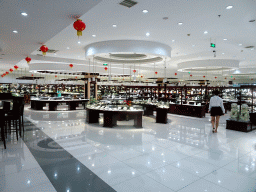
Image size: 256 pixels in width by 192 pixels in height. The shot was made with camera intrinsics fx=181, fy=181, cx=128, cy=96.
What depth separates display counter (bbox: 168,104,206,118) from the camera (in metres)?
10.5

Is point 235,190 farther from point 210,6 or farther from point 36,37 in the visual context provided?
point 36,37

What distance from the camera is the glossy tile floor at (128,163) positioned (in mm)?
2994

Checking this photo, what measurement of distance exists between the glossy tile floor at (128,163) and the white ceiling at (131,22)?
9.90ft

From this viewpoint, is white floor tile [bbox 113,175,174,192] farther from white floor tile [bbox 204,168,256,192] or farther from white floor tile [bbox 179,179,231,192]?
white floor tile [bbox 204,168,256,192]

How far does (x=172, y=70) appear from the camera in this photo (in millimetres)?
17109

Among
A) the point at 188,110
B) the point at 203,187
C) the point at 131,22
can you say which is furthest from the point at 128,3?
the point at 188,110

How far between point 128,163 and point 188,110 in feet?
26.6

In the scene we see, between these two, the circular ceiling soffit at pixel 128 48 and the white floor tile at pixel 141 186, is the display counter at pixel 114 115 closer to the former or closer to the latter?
the circular ceiling soffit at pixel 128 48

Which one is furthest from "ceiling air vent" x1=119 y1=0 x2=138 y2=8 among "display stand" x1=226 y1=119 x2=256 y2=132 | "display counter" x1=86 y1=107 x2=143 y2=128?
"display stand" x1=226 y1=119 x2=256 y2=132

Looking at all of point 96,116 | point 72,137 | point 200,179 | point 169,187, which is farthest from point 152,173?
point 96,116

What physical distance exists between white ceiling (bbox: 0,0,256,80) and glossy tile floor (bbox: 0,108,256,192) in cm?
302

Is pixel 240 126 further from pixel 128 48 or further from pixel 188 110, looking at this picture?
pixel 128 48

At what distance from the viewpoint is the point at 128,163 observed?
3848 mm

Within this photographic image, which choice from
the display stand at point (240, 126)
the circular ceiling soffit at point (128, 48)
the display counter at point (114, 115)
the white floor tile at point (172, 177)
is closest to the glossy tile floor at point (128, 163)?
the white floor tile at point (172, 177)
